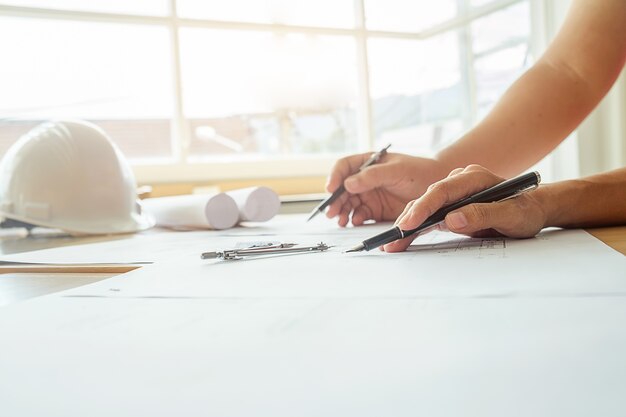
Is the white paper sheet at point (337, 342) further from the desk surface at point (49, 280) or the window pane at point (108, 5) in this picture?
the window pane at point (108, 5)

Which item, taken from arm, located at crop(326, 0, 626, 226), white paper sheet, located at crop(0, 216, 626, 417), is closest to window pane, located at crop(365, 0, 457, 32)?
arm, located at crop(326, 0, 626, 226)

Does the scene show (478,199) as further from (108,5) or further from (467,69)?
(467,69)

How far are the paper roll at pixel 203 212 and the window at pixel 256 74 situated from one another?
1.02 meters

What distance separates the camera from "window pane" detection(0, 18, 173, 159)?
7.13ft

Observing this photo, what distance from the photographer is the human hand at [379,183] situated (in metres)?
1.01

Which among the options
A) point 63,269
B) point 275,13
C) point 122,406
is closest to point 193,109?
point 275,13

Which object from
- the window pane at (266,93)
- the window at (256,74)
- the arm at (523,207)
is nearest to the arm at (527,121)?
the arm at (523,207)

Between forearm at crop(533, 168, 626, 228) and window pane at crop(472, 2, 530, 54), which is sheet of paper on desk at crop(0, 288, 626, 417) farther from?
window pane at crop(472, 2, 530, 54)

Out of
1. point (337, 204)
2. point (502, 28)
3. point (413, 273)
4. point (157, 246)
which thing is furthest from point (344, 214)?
point (502, 28)

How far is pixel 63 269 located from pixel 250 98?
1918 millimetres

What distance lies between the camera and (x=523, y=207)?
2.13ft

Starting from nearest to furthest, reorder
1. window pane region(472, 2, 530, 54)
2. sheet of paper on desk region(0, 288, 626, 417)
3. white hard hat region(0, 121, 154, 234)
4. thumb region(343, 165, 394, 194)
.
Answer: sheet of paper on desk region(0, 288, 626, 417), thumb region(343, 165, 394, 194), white hard hat region(0, 121, 154, 234), window pane region(472, 2, 530, 54)

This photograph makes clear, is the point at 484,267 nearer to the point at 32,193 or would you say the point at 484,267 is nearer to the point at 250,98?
the point at 32,193

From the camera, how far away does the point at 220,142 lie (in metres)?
2.43
